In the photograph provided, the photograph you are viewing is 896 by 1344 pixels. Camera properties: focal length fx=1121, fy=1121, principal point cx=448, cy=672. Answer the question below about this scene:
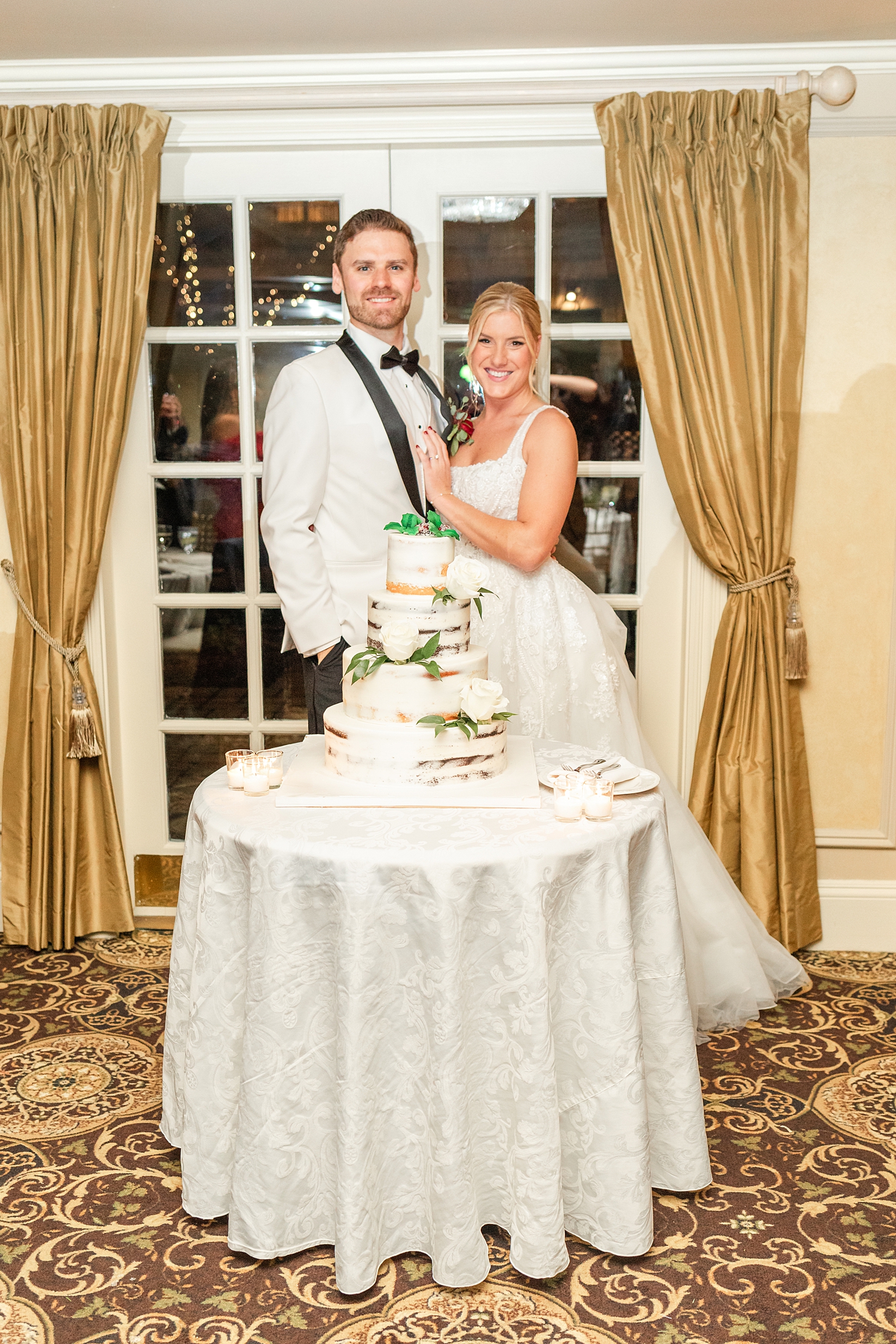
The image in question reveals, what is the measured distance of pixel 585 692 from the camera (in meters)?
2.92

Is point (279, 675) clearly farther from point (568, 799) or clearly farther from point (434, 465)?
point (568, 799)

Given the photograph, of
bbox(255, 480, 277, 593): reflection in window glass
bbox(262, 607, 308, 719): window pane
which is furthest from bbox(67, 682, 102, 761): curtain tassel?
bbox(255, 480, 277, 593): reflection in window glass

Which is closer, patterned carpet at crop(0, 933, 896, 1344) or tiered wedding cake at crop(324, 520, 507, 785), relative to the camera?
patterned carpet at crop(0, 933, 896, 1344)

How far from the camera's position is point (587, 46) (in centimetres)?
328

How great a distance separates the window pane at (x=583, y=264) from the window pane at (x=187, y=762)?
1.74 meters

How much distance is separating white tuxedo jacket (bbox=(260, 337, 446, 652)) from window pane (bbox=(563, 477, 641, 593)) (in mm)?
752

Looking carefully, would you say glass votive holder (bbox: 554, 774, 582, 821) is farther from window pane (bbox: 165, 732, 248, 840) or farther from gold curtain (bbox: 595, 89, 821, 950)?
window pane (bbox: 165, 732, 248, 840)

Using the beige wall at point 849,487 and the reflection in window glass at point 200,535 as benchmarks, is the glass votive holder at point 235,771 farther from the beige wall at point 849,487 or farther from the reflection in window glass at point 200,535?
the beige wall at point 849,487

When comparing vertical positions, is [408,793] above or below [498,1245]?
above

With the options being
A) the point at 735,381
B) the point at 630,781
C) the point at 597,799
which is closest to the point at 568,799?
the point at 597,799

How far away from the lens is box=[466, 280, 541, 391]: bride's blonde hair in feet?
Answer: 9.71

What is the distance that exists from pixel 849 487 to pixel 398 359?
1493 millimetres

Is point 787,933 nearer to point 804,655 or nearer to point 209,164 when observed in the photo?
point 804,655

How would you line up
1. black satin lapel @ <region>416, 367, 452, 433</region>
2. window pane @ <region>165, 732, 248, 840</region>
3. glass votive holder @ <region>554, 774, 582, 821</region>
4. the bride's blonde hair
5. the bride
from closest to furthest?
glass votive holder @ <region>554, 774, 582, 821</region> < the bride < the bride's blonde hair < black satin lapel @ <region>416, 367, 452, 433</region> < window pane @ <region>165, 732, 248, 840</region>
